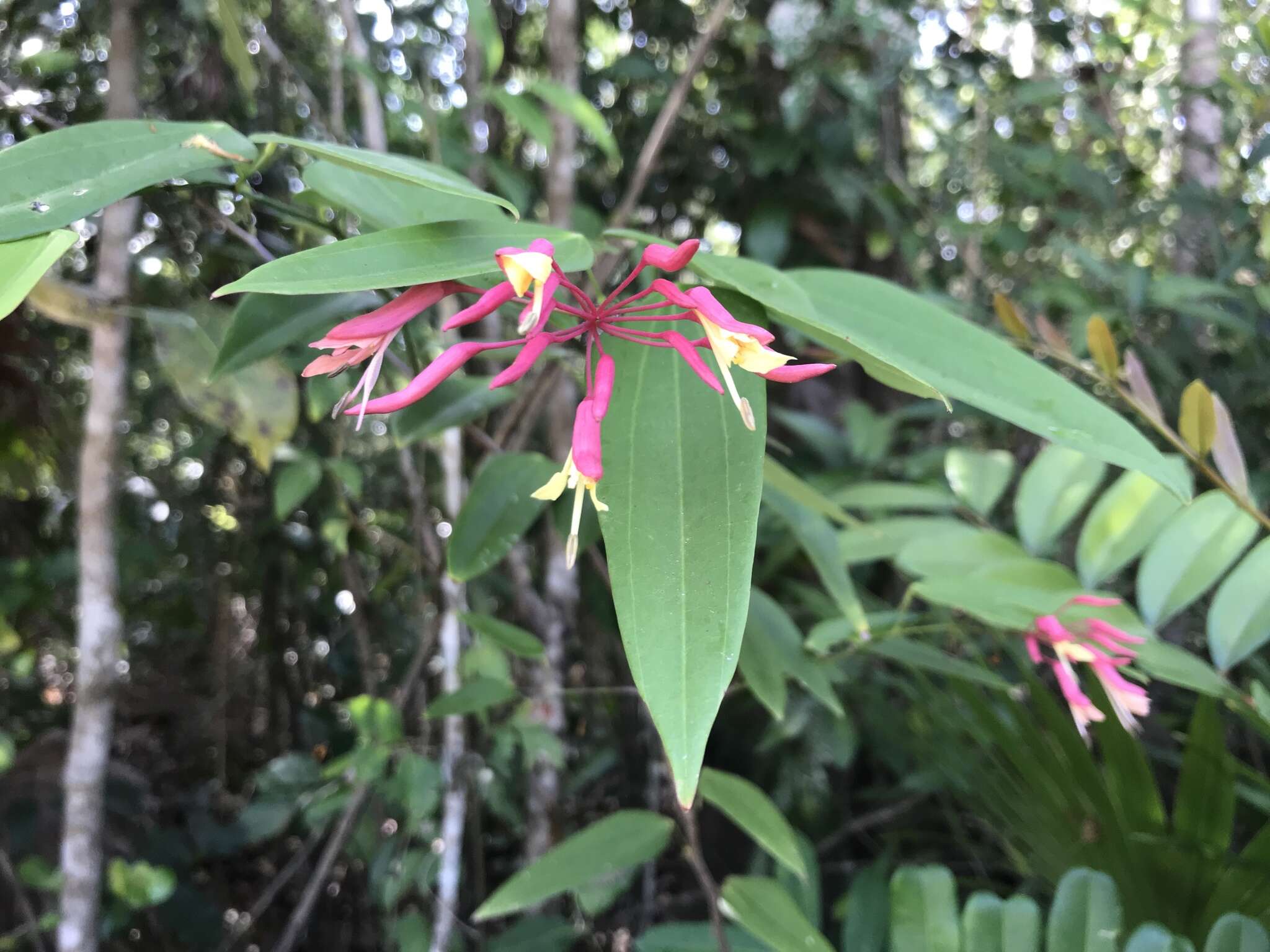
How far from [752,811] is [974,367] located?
32cm

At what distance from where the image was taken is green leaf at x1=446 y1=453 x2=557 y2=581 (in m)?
0.42

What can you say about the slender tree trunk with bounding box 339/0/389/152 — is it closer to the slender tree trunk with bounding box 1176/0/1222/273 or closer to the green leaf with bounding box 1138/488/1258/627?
the green leaf with bounding box 1138/488/1258/627

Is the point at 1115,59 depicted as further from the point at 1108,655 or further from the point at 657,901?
the point at 657,901

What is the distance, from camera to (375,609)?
0.95 metres

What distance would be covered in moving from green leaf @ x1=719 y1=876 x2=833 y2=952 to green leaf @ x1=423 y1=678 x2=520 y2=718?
0.63ft

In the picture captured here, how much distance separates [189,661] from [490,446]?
0.92m

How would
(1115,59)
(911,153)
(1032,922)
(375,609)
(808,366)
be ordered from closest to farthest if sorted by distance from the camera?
1. (808,366)
2. (1032,922)
3. (375,609)
4. (1115,59)
5. (911,153)

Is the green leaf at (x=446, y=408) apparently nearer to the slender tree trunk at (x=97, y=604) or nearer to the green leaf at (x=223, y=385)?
the green leaf at (x=223, y=385)

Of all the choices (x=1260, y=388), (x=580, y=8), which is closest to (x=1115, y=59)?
(x=1260, y=388)

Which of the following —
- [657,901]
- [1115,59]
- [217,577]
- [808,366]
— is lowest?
[657,901]

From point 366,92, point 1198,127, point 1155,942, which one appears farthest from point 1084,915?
point 1198,127

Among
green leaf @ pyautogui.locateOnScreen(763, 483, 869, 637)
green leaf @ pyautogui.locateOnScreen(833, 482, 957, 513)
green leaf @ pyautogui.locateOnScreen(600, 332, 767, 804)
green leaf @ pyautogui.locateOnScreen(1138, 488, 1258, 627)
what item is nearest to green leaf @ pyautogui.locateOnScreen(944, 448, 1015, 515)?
green leaf @ pyautogui.locateOnScreen(833, 482, 957, 513)

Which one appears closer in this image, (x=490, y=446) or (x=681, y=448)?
(x=681, y=448)

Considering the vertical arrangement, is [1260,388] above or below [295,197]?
below
